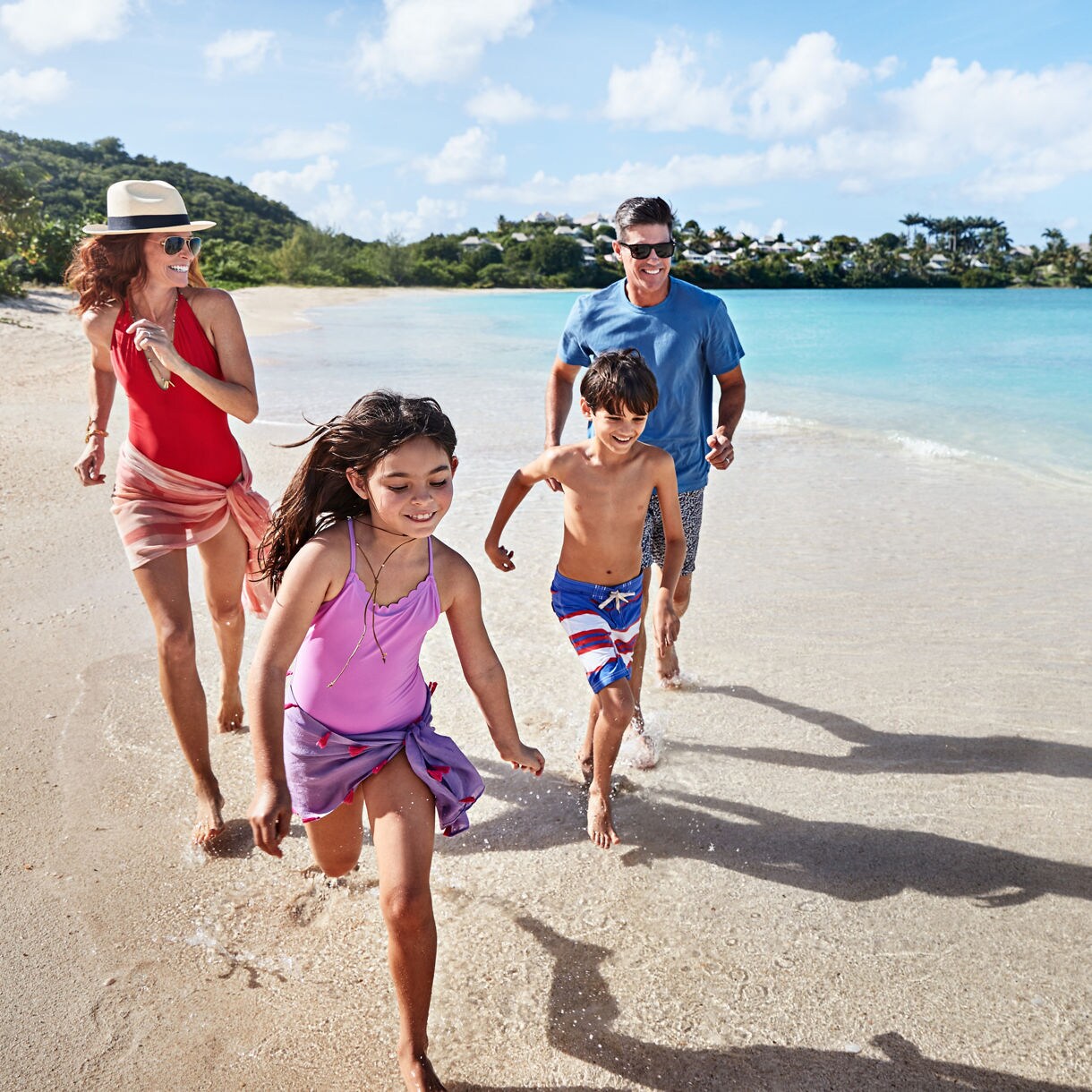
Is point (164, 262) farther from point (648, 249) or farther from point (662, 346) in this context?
point (662, 346)

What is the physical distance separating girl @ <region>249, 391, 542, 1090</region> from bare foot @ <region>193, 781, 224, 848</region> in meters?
0.90

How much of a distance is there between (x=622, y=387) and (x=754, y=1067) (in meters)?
2.17

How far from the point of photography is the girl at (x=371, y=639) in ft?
8.48

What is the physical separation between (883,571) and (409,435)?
191 inches

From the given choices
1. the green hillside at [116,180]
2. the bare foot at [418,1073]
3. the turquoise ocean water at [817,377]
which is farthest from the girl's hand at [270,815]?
the green hillside at [116,180]

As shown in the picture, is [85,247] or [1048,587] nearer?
[85,247]

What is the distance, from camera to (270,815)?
7.61 ft

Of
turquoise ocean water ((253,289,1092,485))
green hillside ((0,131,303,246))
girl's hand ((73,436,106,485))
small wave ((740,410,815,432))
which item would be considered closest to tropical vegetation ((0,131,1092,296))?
green hillside ((0,131,303,246))

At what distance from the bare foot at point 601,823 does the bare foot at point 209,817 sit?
1.35 meters

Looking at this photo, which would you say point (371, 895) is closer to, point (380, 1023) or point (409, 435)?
point (380, 1023)

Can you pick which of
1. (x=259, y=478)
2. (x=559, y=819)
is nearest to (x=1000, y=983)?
(x=559, y=819)

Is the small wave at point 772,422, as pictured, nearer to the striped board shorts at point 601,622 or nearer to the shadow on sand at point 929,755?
the shadow on sand at point 929,755

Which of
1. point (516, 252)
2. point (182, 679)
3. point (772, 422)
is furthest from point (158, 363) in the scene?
point (516, 252)

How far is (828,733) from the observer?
455cm
